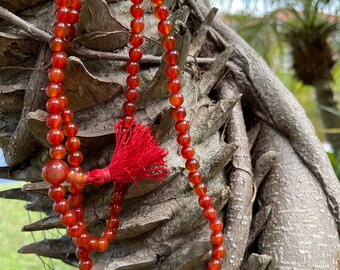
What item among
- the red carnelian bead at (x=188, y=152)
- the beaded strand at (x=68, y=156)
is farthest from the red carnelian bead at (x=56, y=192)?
the red carnelian bead at (x=188, y=152)

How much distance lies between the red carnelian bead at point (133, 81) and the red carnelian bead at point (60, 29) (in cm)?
6

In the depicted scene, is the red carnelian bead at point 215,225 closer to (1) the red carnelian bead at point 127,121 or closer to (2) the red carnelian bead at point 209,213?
(2) the red carnelian bead at point 209,213

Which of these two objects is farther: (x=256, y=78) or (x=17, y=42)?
(x=256, y=78)

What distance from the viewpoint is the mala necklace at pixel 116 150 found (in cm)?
36

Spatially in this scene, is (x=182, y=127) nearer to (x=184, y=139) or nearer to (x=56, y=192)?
(x=184, y=139)

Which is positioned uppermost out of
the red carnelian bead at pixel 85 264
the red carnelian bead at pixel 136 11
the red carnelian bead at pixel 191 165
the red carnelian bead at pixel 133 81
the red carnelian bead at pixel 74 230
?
the red carnelian bead at pixel 136 11

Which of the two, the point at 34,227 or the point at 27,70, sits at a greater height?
the point at 27,70

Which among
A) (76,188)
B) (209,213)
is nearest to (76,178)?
(76,188)

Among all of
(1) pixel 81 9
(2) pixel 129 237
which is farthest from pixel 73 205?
(1) pixel 81 9

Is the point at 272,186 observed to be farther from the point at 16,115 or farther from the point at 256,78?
the point at 16,115

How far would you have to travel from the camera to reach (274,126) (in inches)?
20.0

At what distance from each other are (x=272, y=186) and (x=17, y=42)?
276 millimetres

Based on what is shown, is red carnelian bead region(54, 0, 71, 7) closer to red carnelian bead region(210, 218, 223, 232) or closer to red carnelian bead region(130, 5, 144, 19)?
red carnelian bead region(130, 5, 144, 19)

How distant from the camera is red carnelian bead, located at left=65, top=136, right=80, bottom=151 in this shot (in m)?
0.37
